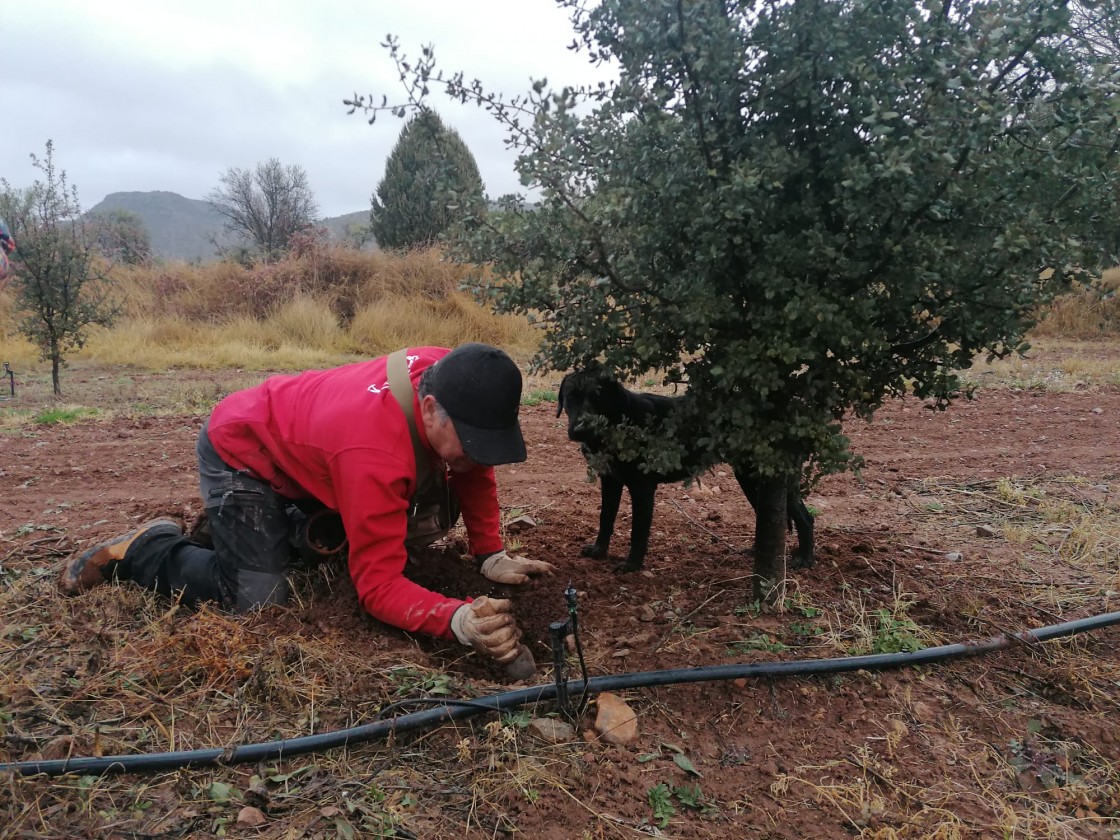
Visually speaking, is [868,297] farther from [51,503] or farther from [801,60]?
[51,503]

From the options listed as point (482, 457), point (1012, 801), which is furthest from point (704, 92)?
point (1012, 801)

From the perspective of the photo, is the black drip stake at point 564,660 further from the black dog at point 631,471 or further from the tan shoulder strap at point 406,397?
the black dog at point 631,471

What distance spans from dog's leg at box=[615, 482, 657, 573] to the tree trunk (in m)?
0.59

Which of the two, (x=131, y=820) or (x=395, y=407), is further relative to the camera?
(x=395, y=407)

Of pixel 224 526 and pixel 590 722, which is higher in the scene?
pixel 224 526

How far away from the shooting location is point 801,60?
2152mm

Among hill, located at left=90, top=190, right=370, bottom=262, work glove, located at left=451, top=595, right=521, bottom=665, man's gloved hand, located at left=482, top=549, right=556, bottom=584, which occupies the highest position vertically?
hill, located at left=90, top=190, right=370, bottom=262

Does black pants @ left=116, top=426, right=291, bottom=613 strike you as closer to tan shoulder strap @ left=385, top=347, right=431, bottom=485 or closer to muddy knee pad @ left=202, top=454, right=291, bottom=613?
muddy knee pad @ left=202, top=454, right=291, bottom=613

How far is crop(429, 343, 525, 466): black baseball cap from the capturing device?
260cm

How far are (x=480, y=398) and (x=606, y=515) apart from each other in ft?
4.49

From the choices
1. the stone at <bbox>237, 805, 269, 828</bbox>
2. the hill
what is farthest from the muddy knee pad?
the hill

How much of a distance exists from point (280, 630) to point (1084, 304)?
19669mm

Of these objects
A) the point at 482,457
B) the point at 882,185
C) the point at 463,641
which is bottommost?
the point at 463,641

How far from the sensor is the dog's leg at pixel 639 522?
3.55 meters
